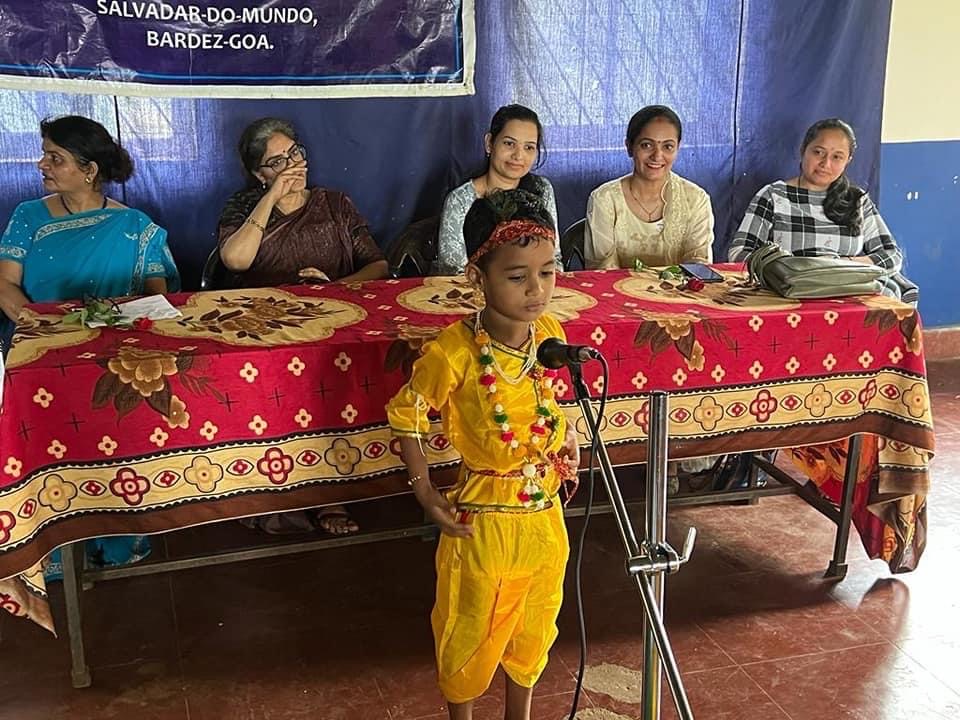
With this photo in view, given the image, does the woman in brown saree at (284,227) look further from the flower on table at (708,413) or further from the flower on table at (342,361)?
the flower on table at (708,413)

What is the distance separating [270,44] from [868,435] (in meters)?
2.18

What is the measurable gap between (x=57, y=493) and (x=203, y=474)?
28cm

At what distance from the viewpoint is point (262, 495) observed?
2092 millimetres

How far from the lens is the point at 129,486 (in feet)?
6.57

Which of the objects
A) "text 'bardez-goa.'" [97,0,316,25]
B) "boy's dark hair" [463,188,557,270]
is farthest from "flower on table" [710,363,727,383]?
"text 'bardez-goa.'" [97,0,316,25]

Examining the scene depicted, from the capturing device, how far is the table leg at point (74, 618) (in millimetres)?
2125

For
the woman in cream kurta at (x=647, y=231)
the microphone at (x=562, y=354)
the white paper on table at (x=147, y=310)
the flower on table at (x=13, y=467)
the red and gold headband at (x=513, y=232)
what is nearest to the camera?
the microphone at (x=562, y=354)

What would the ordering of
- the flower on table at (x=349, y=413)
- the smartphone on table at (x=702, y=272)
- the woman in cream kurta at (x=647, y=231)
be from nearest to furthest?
the flower on table at (x=349, y=413), the smartphone on table at (x=702, y=272), the woman in cream kurta at (x=647, y=231)

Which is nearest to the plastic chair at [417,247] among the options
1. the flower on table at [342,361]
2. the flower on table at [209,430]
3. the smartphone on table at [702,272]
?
the smartphone on table at [702,272]

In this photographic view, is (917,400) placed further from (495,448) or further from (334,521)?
(334,521)

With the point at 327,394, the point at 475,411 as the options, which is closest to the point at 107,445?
the point at 327,394

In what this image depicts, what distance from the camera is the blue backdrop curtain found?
3295 mm

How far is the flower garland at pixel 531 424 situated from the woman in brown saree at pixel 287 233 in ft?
4.12

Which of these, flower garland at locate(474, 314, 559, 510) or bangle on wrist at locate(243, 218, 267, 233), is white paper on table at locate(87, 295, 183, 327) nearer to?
bangle on wrist at locate(243, 218, 267, 233)
